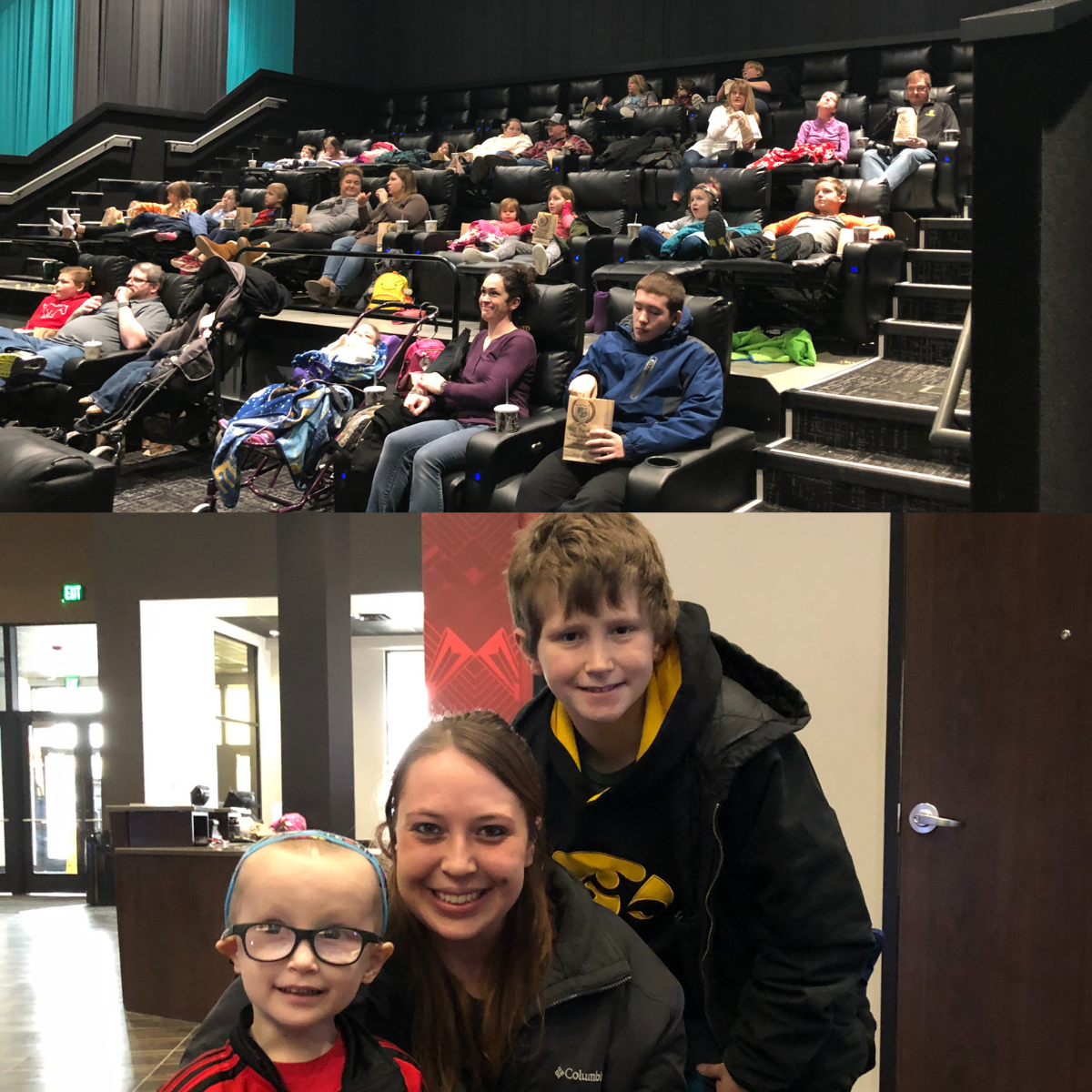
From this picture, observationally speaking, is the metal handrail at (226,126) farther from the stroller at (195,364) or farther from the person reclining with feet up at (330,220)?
the stroller at (195,364)

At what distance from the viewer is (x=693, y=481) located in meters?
1.87

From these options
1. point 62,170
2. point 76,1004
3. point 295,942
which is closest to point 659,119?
point 62,170

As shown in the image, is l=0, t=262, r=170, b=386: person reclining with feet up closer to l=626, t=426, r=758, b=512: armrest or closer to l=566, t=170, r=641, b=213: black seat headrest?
l=626, t=426, r=758, b=512: armrest

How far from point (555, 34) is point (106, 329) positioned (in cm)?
138

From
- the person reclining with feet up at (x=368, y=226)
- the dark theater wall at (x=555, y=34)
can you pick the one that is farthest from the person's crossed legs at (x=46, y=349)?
the dark theater wall at (x=555, y=34)

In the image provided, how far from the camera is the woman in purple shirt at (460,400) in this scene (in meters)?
1.95

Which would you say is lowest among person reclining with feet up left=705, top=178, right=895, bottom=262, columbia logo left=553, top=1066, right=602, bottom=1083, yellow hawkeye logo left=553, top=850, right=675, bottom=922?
columbia logo left=553, top=1066, right=602, bottom=1083

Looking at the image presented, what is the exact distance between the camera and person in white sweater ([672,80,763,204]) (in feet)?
10.6

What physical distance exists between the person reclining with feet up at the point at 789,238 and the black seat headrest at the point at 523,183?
3.70 ft

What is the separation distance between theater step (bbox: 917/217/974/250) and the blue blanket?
167cm

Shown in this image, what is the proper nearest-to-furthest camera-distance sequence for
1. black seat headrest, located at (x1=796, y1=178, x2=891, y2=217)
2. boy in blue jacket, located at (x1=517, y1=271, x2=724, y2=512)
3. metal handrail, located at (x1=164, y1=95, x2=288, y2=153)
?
boy in blue jacket, located at (x1=517, y1=271, x2=724, y2=512) → metal handrail, located at (x1=164, y1=95, x2=288, y2=153) → black seat headrest, located at (x1=796, y1=178, x2=891, y2=217)

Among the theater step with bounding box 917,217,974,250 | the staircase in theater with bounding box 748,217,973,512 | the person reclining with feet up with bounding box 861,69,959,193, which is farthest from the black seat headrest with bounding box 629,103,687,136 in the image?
the staircase in theater with bounding box 748,217,973,512

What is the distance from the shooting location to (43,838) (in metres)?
1.48

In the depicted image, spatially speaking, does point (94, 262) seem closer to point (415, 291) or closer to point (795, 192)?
point (415, 291)
